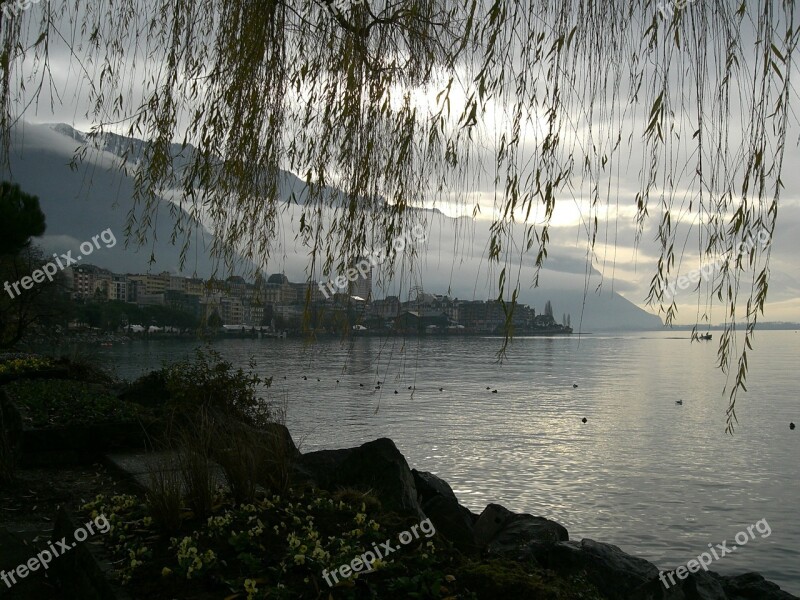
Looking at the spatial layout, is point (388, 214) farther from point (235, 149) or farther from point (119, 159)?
point (119, 159)

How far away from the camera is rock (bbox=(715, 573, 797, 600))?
26.1 ft

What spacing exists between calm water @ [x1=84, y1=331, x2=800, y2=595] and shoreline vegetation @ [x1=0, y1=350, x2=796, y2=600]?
102 cm

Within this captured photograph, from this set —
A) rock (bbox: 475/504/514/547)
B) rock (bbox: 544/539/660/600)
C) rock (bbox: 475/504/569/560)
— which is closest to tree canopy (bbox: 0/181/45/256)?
A: rock (bbox: 475/504/514/547)

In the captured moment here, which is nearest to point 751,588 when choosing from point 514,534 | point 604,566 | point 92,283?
point 604,566

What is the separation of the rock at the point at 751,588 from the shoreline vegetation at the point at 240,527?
0.02 meters

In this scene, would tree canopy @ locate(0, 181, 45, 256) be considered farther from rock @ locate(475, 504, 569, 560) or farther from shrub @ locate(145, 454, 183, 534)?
shrub @ locate(145, 454, 183, 534)

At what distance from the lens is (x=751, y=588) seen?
26.8ft

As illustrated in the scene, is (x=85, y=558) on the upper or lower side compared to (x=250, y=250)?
lower

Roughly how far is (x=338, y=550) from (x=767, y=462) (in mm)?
16333

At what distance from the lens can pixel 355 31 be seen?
141 inches

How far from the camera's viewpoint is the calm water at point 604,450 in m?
11.2

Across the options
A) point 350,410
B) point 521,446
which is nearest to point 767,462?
point 521,446

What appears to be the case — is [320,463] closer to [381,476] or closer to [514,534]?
[381,476]

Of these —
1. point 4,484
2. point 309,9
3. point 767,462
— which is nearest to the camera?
point 309,9
